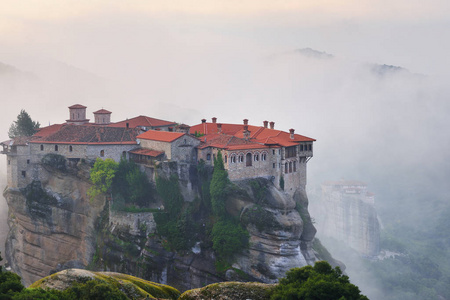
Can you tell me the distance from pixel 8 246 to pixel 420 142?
476 feet

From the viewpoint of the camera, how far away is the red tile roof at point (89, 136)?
57.8 metres

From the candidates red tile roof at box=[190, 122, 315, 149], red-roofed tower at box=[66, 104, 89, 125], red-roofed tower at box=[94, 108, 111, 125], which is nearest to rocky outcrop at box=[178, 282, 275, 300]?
red tile roof at box=[190, 122, 315, 149]

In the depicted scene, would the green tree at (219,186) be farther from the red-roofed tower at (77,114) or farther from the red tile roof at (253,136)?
the red-roofed tower at (77,114)

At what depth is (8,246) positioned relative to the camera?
6594 cm

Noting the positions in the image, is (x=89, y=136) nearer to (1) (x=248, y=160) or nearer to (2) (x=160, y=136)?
(2) (x=160, y=136)

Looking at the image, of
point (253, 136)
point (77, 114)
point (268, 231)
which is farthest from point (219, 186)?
point (77, 114)

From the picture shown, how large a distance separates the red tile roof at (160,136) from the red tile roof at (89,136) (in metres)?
1.44

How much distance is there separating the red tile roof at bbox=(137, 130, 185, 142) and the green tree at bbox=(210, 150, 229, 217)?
4.41m

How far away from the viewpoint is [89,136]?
58.1 metres

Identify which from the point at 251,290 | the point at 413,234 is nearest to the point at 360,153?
the point at 413,234

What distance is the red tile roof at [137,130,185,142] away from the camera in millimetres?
54719

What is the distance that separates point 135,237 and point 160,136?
31.0 ft

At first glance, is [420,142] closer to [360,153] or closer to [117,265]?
[360,153]

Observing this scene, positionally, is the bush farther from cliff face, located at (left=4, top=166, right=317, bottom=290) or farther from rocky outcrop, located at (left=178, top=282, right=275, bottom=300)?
rocky outcrop, located at (left=178, top=282, right=275, bottom=300)
